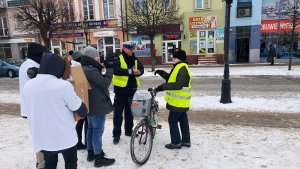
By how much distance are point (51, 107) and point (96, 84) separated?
127cm

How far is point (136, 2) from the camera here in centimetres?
2094

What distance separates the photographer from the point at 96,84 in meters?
4.01

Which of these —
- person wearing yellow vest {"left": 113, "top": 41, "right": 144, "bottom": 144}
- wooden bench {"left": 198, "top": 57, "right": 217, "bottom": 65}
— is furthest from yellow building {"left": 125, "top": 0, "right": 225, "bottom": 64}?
person wearing yellow vest {"left": 113, "top": 41, "right": 144, "bottom": 144}

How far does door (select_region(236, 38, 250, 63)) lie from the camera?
24.7m

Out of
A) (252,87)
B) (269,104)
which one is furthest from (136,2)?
(269,104)

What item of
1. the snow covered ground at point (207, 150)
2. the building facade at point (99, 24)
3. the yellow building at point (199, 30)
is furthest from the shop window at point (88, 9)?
the snow covered ground at point (207, 150)

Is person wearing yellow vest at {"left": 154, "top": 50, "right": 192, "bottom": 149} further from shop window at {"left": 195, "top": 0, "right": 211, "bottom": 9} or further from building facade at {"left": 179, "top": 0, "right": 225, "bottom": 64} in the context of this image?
shop window at {"left": 195, "top": 0, "right": 211, "bottom": 9}

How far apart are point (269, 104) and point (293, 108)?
0.73 m

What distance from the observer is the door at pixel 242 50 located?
24656 millimetres

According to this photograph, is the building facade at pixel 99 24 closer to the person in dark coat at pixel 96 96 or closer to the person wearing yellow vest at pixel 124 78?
the person wearing yellow vest at pixel 124 78

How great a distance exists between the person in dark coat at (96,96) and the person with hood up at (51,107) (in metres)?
1.07

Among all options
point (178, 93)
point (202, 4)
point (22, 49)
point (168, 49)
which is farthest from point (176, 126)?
point (22, 49)

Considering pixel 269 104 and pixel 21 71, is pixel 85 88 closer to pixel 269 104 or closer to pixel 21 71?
pixel 21 71

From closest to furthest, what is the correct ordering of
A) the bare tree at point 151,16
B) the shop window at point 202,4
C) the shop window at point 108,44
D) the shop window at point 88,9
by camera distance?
the bare tree at point 151,16 < the shop window at point 202,4 < the shop window at point 108,44 < the shop window at point 88,9
